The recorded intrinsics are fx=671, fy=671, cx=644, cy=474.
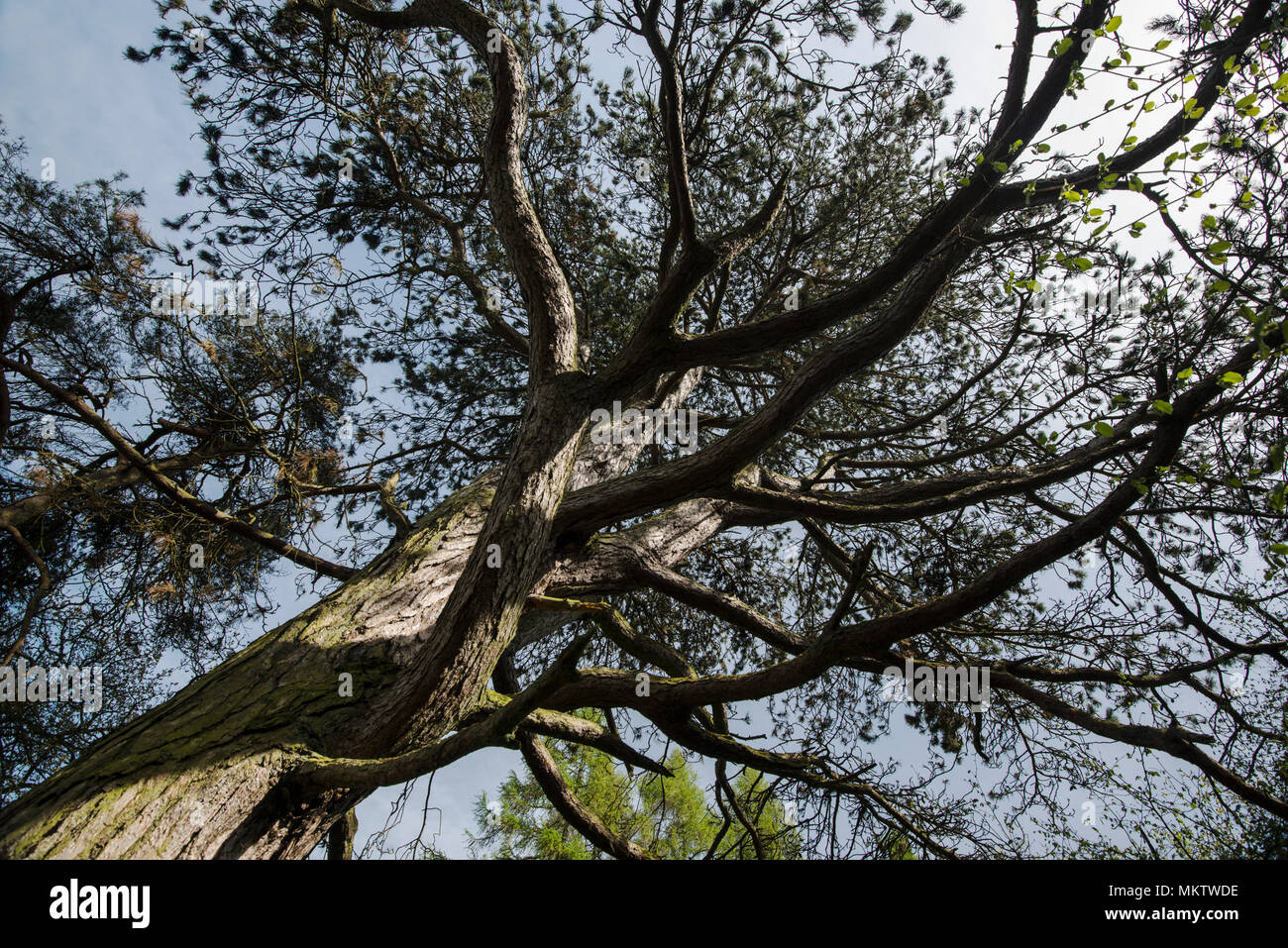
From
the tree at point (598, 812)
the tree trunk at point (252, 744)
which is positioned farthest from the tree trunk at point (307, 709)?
the tree at point (598, 812)

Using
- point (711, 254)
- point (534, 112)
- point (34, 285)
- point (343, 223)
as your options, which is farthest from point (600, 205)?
point (34, 285)

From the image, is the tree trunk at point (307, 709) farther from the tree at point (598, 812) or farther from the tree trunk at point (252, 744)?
the tree at point (598, 812)

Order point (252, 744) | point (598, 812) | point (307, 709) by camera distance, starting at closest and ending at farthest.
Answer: point (252, 744) < point (307, 709) < point (598, 812)

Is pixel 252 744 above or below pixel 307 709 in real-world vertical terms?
below

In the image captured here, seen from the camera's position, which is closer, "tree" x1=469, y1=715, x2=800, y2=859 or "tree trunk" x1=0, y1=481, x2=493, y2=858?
"tree trunk" x1=0, y1=481, x2=493, y2=858

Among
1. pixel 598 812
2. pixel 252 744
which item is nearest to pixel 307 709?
pixel 252 744

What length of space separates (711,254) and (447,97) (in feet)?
11.9

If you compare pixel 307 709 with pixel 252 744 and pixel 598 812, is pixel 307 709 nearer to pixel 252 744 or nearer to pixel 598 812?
pixel 252 744

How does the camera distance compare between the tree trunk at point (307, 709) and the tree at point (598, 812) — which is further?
the tree at point (598, 812)

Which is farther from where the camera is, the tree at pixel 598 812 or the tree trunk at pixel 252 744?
the tree at pixel 598 812

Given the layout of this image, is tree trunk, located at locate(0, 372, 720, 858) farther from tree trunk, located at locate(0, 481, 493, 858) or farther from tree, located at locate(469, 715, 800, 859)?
tree, located at locate(469, 715, 800, 859)

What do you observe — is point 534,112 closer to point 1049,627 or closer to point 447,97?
point 447,97

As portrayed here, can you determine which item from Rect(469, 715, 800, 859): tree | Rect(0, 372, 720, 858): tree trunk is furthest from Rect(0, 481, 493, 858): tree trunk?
Rect(469, 715, 800, 859): tree

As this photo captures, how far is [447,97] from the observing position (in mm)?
5609
